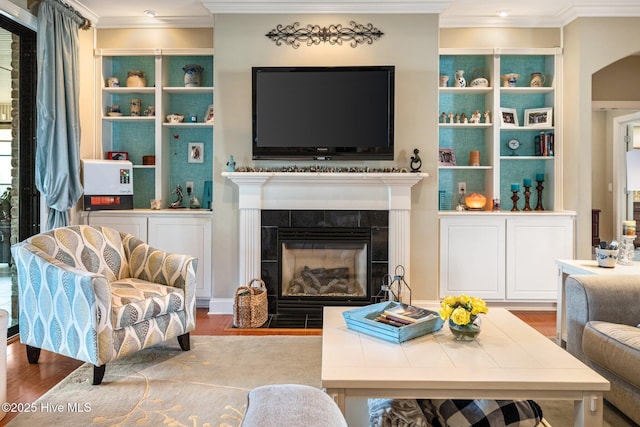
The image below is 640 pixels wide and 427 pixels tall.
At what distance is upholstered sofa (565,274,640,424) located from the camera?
6.91 feet

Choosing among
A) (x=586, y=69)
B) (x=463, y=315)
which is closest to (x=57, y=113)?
(x=463, y=315)

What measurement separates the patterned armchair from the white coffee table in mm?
1294

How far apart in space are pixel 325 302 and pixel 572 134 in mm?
2699

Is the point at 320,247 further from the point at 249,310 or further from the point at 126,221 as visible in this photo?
the point at 126,221

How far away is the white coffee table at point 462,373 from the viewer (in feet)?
5.56

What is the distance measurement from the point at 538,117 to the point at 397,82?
59.8 inches

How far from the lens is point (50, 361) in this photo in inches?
118

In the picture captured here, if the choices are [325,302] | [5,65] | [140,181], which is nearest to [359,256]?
[325,302]

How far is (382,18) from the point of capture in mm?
4074

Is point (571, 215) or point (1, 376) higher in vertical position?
point (571, 215)

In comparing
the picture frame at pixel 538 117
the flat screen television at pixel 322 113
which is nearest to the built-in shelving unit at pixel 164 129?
the flat screen television at pixel 322 113

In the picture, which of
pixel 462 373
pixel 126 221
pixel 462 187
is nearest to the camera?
pixel 462 373

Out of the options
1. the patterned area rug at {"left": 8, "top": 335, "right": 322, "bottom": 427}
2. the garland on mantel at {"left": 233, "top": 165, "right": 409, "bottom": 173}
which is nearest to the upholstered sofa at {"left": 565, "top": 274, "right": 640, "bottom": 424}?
the patterned area rug at {"left": 8, "top": 335, "right": 322, "bottom": 427}

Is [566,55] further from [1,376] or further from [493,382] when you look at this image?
[1,376]
